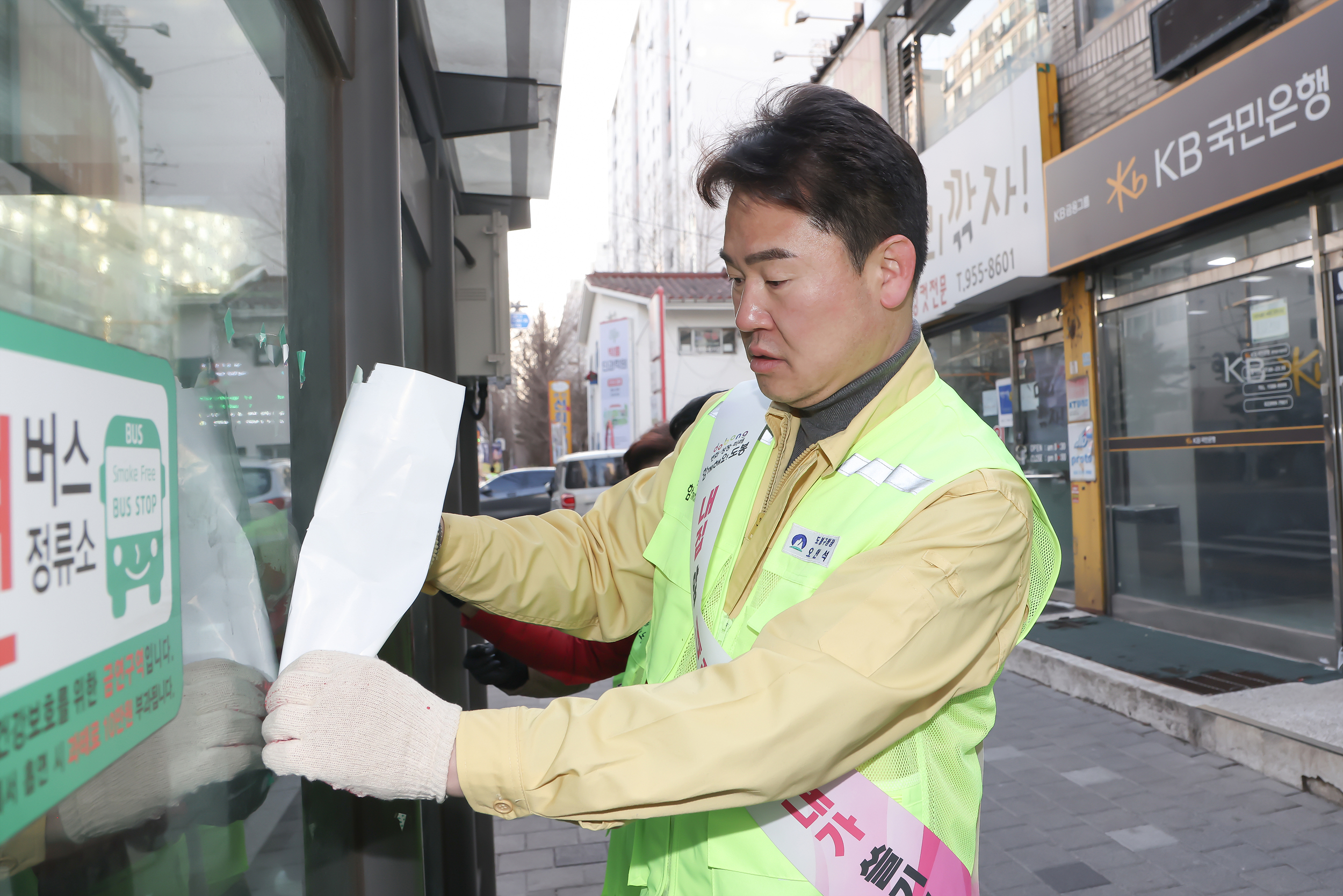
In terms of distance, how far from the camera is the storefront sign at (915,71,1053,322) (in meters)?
8.21

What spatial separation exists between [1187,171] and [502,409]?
42620 mm

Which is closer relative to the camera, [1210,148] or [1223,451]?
[1210,148]

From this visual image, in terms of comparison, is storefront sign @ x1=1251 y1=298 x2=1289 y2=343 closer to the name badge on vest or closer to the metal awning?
the metal awning

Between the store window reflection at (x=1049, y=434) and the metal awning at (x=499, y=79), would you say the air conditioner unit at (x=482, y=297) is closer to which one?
the metal awning at (x=499, y=79)

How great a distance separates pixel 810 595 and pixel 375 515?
23.8 inches

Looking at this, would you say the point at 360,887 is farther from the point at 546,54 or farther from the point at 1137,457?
the point at 1137,457

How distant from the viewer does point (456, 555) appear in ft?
5.13

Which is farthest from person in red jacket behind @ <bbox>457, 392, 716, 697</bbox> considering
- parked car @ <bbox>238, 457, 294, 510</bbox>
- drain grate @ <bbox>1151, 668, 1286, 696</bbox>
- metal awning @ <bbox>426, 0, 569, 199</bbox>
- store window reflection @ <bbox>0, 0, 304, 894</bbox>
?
drain grate @ <bbox>1151, 668, 1286, 696</bbox>

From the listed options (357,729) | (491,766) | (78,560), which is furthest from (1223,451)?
(78,560)

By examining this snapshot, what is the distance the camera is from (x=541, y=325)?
41594 millimetres

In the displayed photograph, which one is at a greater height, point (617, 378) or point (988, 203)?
point (617, 378)

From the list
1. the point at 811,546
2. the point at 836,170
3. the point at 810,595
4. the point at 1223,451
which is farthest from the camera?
the point at 1223,451

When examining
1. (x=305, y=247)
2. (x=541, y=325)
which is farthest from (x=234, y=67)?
(x=541, y=325)

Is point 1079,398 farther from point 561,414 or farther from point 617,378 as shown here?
point 561,414
